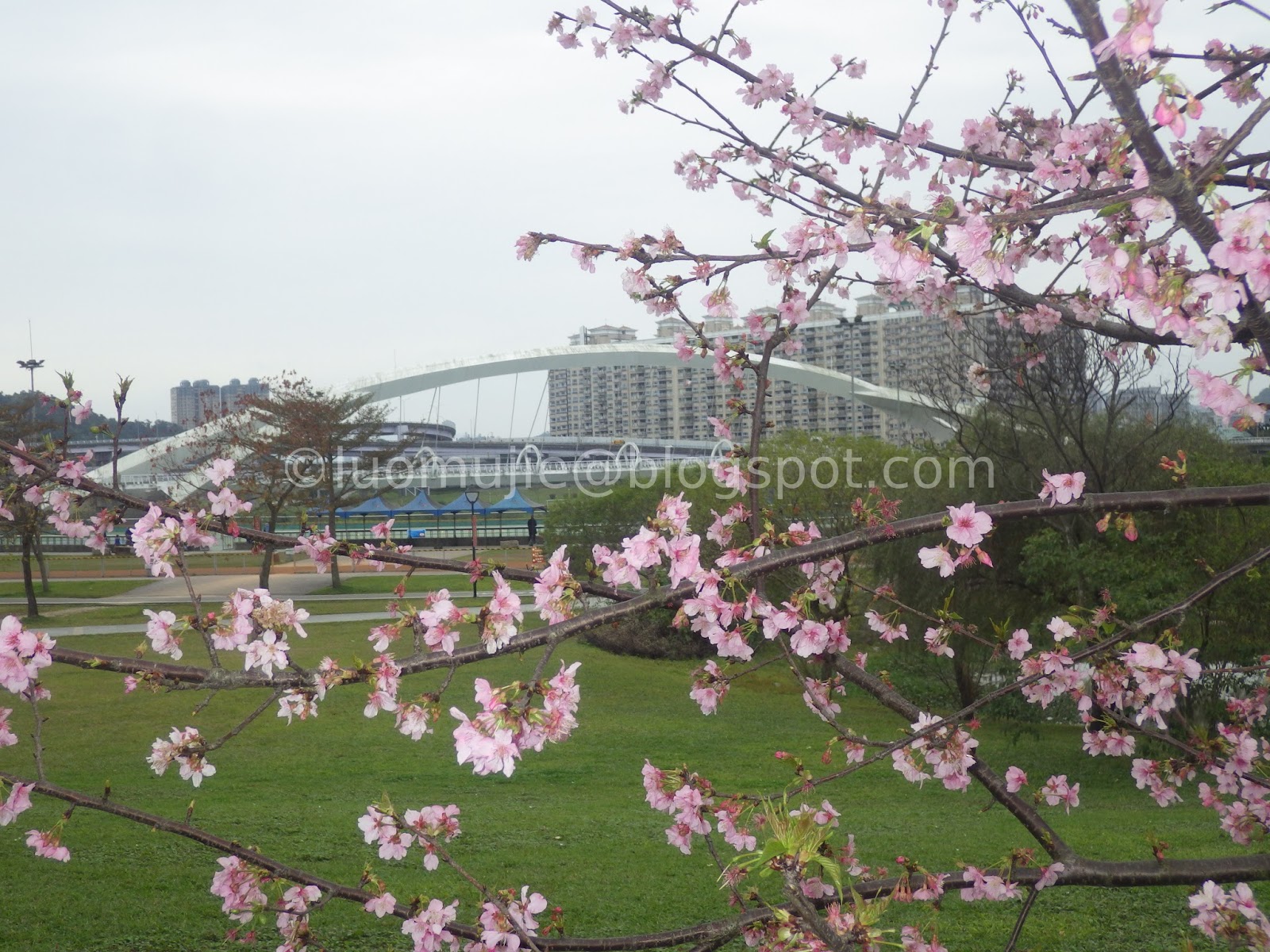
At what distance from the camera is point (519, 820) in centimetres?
630

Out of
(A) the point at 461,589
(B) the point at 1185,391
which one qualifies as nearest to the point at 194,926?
(B) the point at 1185,391

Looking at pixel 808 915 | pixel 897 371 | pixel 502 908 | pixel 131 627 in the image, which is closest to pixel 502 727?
pixel 808 915

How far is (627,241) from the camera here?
264 centimetres

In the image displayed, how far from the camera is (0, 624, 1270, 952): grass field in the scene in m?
4.29

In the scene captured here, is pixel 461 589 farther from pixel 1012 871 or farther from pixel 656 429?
pixel 656 429

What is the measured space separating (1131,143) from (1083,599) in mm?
8515

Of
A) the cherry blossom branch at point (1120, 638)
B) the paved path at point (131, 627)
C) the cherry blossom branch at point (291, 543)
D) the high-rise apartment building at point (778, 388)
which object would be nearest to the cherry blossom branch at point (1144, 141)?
the cherry blossom branch at point (1120, 638)

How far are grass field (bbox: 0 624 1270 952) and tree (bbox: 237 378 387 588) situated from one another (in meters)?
8.23

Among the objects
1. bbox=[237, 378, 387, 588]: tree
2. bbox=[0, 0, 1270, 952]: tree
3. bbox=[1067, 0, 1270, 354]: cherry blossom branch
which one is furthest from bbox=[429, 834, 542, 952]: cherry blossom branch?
bbox=[237, 378, 387, 588]: tree

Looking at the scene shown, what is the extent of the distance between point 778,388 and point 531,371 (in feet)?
30.7

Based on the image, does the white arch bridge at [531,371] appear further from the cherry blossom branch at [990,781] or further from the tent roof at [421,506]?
the cherry blossom branch at [990,781]

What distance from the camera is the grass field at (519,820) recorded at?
169 inches

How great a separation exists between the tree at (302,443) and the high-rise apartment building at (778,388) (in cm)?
736

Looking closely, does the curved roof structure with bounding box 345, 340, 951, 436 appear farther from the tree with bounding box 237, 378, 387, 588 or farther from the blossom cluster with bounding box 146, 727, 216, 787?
the blossom cluster with bounding box 146, 727, 216, 787
